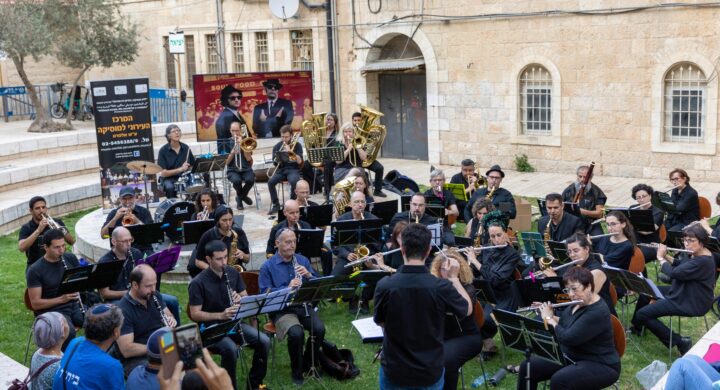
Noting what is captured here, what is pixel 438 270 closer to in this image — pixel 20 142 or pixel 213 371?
pixel 213 371

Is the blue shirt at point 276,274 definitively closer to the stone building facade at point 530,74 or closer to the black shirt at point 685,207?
the black shirt at point 685,207

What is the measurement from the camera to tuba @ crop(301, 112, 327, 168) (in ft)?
47.4

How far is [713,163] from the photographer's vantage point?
16375 millimetres

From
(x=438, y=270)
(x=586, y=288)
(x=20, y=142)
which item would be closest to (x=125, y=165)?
(x=20, y=142)

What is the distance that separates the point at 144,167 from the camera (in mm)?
13461

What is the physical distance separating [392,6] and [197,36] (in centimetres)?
744

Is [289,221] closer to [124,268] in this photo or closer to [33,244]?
[124,268]

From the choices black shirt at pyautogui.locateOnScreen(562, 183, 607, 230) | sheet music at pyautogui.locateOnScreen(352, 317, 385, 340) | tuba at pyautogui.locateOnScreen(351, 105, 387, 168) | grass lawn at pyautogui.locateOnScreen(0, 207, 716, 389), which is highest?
tuba at pyautogui.locateOnScreen(351, 105, 387, 168)

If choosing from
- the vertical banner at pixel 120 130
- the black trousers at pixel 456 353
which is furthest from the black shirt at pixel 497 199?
the vertical banner at pixel 120 130

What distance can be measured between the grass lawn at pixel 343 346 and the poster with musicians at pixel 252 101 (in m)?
6.33

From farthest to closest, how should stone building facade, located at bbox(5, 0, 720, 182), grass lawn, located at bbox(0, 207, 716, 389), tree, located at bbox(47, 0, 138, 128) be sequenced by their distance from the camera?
tree, located at bbox(47, 0, 138, 128), stone building facade, located at bbox(5, 0, 720, 182), grass lawn, located at bbox(0, 207, 716, 389)

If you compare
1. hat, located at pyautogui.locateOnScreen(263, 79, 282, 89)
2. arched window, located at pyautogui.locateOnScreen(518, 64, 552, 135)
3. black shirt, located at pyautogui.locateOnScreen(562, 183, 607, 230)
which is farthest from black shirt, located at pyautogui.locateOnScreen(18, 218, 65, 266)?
arched window, located at pyautogui.locateOnScreen(518, 64, 552, 135)

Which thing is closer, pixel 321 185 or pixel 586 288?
pixel 586 288

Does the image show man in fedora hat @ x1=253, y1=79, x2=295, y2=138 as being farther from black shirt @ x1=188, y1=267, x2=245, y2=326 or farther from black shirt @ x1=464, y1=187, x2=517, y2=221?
black shirt @ x1=188, y1=267, x2=245, y2=326
